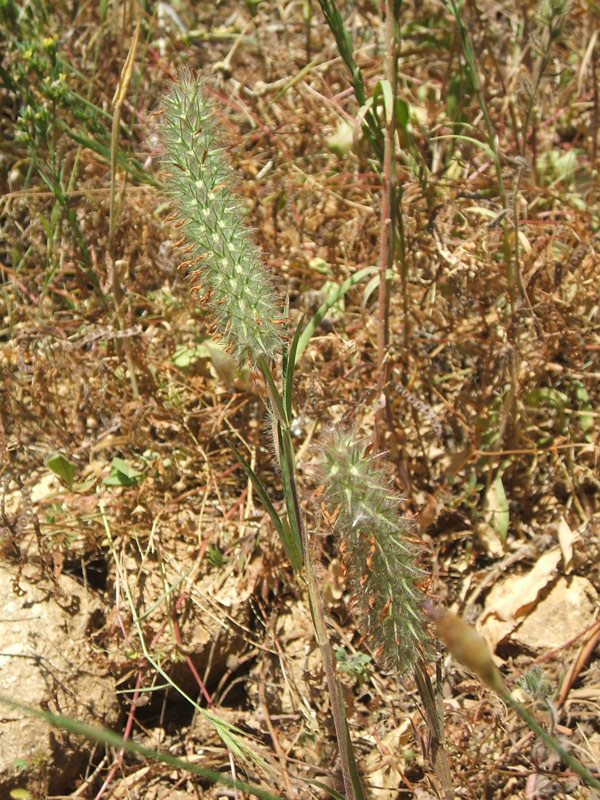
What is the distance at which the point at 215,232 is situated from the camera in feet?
5.37

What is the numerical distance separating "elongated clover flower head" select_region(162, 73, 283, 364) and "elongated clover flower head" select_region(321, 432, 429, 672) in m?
0.27

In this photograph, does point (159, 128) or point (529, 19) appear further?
point (529, 19)

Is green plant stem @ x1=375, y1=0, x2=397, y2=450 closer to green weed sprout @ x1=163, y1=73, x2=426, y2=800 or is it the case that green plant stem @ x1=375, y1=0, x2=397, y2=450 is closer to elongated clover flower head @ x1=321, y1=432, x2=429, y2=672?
green weed sprout @ x1=163, y1=73, x2=426, y2=800

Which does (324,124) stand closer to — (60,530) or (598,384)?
(598,384)

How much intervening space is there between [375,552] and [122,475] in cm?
130

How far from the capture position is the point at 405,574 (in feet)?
5.20

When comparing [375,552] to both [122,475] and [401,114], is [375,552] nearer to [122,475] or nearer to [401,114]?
[122,475]

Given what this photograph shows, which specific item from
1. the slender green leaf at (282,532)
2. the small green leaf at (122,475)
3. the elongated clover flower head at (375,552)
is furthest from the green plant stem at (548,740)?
the small green leaf at (122,475)

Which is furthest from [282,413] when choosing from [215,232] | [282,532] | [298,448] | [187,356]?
[187,356]

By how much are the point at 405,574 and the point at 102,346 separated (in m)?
1.65

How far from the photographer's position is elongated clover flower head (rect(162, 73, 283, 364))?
160 cm

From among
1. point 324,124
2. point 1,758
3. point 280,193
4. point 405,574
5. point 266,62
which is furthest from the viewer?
point 266,62

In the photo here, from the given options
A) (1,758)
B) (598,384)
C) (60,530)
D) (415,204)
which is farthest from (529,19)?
(1,758)

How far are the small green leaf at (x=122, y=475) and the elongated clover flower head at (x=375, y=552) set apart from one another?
117cm
